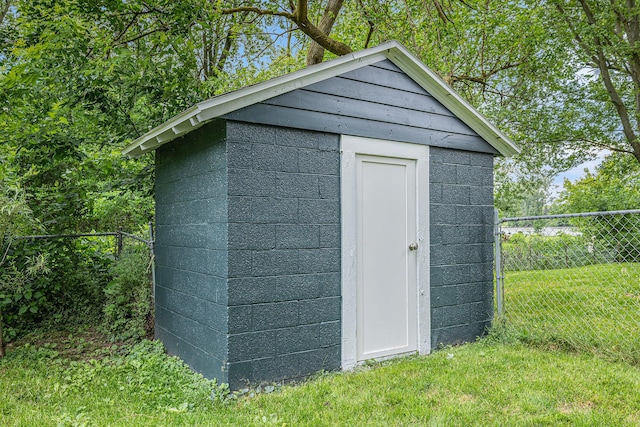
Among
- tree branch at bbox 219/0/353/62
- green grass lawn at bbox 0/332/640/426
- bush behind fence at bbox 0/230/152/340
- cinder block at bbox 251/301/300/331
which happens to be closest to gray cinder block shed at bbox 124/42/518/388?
cinder block at bbox 251/301/300/331

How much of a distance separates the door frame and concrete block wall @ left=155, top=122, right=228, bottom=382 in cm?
109

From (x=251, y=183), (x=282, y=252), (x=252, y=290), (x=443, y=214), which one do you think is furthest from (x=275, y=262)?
(x=443, y=214)

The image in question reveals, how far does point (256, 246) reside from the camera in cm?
335

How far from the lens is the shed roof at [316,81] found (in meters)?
3.20

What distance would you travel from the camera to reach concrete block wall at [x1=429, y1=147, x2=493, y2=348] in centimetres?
440

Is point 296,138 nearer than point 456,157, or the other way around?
point 296,138

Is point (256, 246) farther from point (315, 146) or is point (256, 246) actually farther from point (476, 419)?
point (476, 419)

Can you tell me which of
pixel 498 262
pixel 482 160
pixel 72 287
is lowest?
pixel 72 287

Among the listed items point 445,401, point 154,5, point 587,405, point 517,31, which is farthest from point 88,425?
point 517,31

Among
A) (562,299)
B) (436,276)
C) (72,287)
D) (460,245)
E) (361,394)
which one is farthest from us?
(562,299)

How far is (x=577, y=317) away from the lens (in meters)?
5.26

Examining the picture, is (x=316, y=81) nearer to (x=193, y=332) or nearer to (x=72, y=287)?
(x=193, y=332)

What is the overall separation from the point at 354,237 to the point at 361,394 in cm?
132

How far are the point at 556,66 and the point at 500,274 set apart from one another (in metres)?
7.56
